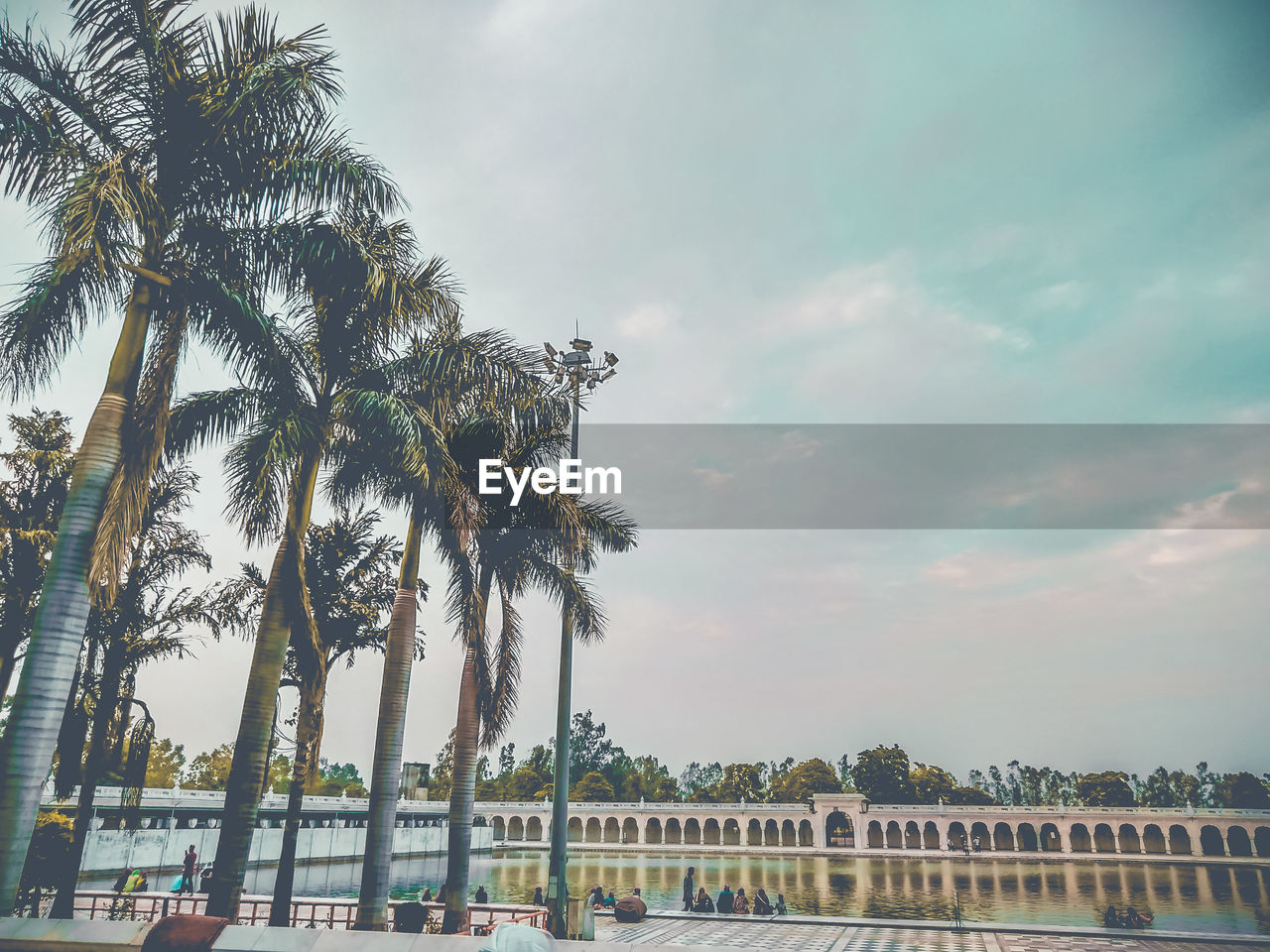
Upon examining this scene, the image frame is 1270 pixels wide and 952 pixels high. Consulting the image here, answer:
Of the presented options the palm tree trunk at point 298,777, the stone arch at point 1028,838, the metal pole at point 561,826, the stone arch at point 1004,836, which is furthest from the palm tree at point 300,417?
Result: the stone arch at point 1004,836

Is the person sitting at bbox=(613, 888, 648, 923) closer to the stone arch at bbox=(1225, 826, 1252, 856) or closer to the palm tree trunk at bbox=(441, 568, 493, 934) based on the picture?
the palm tree trunk at bbox=(441, 568, 493, 934)

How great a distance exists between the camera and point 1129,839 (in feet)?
308

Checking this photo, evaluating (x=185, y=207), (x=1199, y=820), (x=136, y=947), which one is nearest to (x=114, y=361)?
(x=185, y=207)

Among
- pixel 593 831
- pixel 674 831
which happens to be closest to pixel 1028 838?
pixel 674 831

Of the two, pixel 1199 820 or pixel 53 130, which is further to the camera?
pixel 1199 820

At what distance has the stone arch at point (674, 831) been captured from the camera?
11006cm

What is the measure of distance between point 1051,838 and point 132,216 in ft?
370

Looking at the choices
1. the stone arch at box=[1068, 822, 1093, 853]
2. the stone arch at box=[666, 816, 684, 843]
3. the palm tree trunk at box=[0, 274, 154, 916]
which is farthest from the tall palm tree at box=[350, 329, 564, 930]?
the stone arch at box=[1068, 822, 1093, 853]

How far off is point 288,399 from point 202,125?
4127 millimetres

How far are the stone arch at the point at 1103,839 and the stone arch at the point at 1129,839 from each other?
122 centimetres

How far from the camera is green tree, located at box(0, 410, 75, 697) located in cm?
1870

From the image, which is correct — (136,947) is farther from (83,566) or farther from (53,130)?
(53,130)

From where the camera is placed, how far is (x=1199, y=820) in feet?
268

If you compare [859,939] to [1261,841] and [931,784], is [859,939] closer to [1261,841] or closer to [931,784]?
[1261,841]
